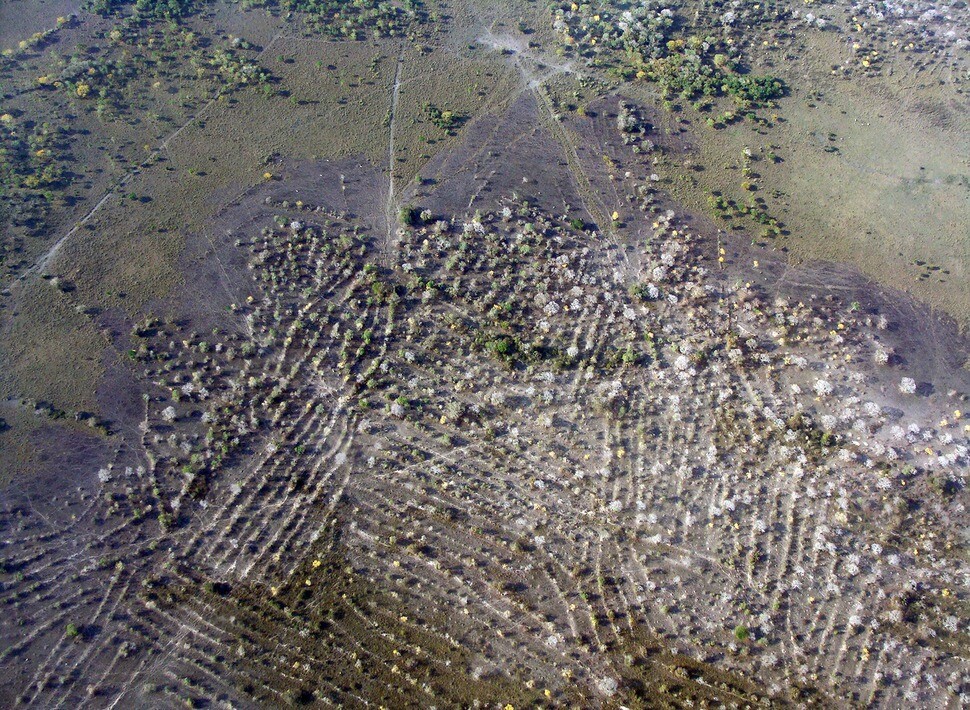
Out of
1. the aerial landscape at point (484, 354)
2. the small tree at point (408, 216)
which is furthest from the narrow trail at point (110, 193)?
the small tree at point (408, 216)

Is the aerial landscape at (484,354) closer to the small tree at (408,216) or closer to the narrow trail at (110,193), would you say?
the narrow trail at (110,193)

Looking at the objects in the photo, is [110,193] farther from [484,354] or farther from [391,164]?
[484,354]

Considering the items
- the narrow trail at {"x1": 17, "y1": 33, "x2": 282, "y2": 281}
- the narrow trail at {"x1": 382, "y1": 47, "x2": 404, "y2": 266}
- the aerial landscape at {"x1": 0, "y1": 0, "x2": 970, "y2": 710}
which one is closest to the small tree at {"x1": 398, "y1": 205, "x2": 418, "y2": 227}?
the aerial landscape at {"x1": 0, "y1": 0, "x2": 970, "y2": 710}

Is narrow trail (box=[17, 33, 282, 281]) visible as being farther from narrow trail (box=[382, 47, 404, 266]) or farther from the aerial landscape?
narrow trail (box=[382, 47, 404, 266])

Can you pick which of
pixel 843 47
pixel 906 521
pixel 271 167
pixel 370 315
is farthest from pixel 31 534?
pixel 843 47

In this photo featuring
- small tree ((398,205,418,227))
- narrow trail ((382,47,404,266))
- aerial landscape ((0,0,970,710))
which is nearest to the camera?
aerial landscape ((0,0,970,710))
